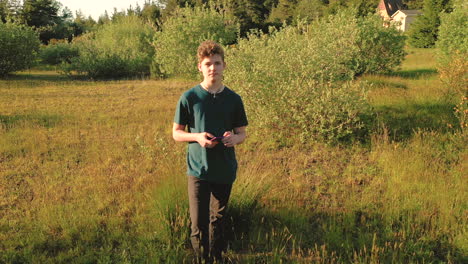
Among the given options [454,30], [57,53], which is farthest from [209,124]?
[57,53]

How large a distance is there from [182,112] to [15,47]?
19.1 metres

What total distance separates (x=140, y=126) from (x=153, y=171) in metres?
3.15

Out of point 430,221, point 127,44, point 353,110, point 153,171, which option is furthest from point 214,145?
point 127,44

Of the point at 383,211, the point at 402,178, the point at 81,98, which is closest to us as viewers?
the point at 383,211

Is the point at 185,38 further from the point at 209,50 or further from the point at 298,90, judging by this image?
the point at 209,50

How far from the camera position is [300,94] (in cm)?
643

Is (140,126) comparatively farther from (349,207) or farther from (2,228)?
(349,207)

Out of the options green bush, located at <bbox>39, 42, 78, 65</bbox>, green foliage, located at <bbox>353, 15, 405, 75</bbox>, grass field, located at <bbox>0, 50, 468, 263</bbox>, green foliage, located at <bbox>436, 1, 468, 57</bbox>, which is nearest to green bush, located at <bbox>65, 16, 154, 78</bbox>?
green bush, located at <bbox>39, 42, 78, 65</bbox>

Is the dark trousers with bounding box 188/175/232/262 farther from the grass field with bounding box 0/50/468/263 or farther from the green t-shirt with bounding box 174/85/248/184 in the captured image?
the grass field with bounding box 0/50/468/263

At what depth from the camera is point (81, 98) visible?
12.4 metres

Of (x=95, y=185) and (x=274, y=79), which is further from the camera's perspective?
(x=274, y=79)

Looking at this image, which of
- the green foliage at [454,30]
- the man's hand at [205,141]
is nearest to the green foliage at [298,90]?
the man's hand at [205,141]

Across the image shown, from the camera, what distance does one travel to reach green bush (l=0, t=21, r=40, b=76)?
17.0 m

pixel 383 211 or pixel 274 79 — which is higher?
pixel 274 79
